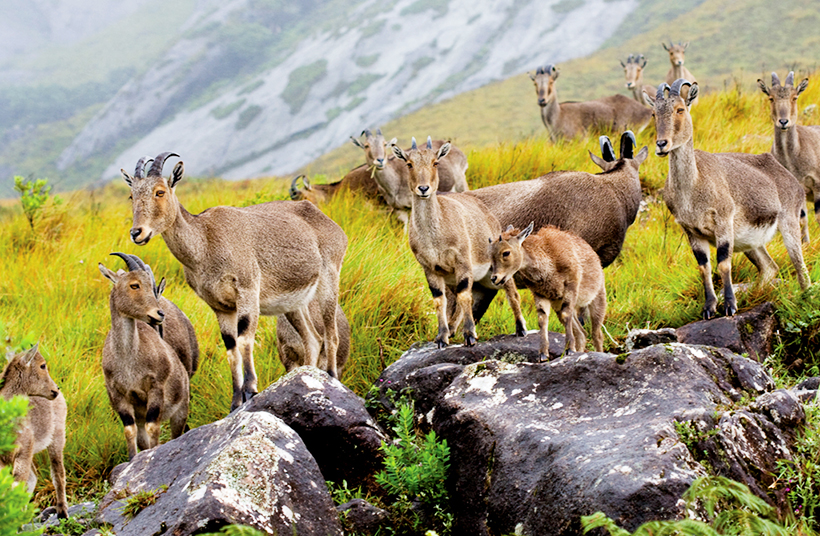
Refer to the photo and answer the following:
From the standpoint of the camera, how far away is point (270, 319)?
9.31 metres

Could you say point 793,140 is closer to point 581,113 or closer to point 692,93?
point 692,93

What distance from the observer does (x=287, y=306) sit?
7164 mm

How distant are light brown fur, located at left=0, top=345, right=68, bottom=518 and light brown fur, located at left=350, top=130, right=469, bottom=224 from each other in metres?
6.97

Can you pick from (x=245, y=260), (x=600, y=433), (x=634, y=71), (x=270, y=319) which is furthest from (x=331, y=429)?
(x=634, y=71)

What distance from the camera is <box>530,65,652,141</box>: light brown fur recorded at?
17344 mm

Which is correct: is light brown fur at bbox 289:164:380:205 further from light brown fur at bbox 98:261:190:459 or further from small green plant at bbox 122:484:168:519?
small green plant at bbox 122:484:168:519

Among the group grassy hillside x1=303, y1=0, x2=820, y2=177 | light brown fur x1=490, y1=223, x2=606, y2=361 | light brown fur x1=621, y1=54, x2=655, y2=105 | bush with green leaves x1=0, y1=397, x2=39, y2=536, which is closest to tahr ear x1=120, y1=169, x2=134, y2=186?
light brown fur x1=490, y1=223, x2=606, y2=361

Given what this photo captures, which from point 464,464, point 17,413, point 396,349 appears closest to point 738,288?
point 396,349

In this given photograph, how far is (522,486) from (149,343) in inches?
171

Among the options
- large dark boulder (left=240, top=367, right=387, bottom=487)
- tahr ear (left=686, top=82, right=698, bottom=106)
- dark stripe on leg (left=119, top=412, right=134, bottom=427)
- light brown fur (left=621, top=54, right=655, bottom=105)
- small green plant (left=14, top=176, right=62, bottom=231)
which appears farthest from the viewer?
light brown fur (left=621, top=54, right=655, bottom=105)

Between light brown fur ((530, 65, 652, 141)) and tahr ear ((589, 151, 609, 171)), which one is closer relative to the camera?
tahr ear ((589, 151, 609, 171))

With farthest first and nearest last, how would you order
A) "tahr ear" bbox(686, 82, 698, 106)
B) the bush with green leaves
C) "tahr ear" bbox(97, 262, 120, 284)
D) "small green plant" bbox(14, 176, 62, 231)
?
"small green plant" bbox(14, 176, 62, 231), "tahr ear" bbox(686, 82, 698, 106), "tahr ear" bbox(97, 262, 120, 284), the bush with green leaves

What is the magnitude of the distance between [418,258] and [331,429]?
2.01 meters

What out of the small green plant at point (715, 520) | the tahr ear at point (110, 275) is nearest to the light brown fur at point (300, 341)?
the tahr ear at point (110, 275)
